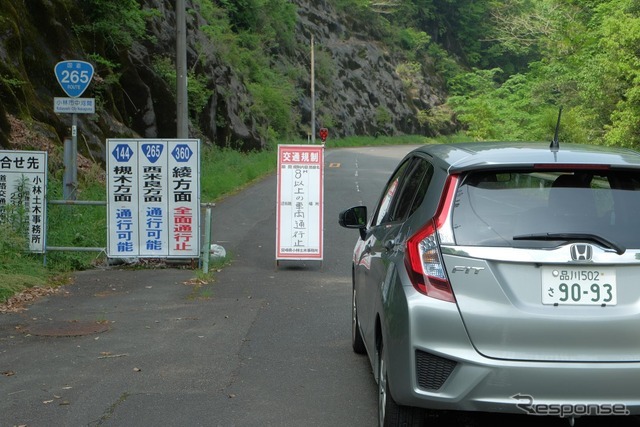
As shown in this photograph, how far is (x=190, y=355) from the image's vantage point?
7820 millimetres

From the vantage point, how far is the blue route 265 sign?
13.2 meters

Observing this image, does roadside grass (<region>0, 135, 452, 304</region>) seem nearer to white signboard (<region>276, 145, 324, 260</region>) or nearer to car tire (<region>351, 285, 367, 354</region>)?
white signboard (<region>276, 145, 324, 260</region>)

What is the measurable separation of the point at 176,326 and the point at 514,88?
1714 inches

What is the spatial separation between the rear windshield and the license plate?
18cm

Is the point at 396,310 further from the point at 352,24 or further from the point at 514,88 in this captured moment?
the point at 352,24

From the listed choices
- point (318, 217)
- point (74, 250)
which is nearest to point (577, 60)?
point (318, 217)

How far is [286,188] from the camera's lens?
538 inches

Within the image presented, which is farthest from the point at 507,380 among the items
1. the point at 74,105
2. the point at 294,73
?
the point at 294,73

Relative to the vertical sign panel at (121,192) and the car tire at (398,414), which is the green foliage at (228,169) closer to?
the vertical sign panel at (121,192)

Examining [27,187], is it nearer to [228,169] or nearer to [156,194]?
[156,194]

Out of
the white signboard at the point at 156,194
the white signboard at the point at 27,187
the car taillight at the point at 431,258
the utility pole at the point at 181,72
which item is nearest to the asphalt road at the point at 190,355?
Answer: the white signboard at the point at 156,194

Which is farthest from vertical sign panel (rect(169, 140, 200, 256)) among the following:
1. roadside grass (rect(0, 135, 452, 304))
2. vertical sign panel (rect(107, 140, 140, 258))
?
roadside grass (rect(0, 135, 452, 304))

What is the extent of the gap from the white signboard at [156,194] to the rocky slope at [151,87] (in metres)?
5.42

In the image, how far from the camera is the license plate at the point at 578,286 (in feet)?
14.9
